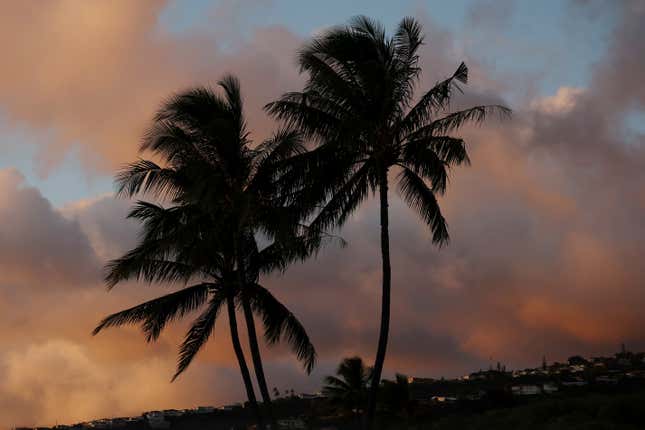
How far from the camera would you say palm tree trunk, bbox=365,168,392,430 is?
25984 mm

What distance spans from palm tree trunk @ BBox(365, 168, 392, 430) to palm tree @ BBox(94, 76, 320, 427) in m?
2.70

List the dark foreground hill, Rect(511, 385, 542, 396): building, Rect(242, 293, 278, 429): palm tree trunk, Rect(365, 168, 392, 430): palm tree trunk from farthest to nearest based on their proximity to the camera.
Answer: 1. Rect(511, 385, 542, 396): building
2. the dark foreground hill
3. Rect(242, 293, 278, 429): palm tree trunk
4. Rect(365, 168, 392, 430): palm tree trunk

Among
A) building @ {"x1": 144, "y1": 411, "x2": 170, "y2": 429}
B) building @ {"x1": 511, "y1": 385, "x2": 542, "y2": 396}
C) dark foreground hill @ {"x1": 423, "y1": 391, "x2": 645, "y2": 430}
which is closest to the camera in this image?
dark foreground hill @ {"x1": 423, "y1": 391, "x2": 645, "y2": 430}

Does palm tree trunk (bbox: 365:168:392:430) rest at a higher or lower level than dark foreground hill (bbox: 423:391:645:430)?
higher

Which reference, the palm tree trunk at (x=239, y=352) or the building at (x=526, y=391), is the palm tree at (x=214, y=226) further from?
the building at (x=526, y=391)

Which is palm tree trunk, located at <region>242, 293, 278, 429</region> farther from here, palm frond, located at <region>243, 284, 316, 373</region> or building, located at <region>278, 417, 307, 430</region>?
building, located at <region>278, 417, 307, 430</region>

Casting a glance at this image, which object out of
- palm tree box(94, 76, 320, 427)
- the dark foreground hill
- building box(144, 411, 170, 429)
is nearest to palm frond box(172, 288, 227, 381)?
palm tree box(94, 76, 320, 427)

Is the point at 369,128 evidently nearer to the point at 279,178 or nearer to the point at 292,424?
the point at 279,178

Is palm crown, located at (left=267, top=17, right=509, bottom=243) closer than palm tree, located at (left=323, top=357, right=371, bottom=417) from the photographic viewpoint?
Yes

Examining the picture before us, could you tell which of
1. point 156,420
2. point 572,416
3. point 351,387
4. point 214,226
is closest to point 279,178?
point 214,226

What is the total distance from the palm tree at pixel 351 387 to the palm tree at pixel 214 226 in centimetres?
2807

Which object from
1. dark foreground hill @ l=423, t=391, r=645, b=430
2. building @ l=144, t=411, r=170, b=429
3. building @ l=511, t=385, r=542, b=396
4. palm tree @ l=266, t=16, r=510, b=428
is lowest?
dark foreground hill @ l=423, t=391, r=645, b=430

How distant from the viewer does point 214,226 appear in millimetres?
28547

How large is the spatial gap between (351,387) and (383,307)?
3298 cm
